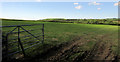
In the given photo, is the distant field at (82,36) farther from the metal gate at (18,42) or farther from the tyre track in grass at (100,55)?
the metal gate at (18,42)

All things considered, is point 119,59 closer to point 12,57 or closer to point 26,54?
point 26,54

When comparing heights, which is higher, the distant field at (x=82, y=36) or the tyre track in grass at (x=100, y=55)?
the distant field at (x=82, y=36)

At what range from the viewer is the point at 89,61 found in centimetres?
654

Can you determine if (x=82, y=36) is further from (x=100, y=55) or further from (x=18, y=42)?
(x=18, y=42)

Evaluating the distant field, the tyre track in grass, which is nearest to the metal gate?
the distant field

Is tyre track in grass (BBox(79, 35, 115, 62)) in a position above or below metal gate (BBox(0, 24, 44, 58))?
below

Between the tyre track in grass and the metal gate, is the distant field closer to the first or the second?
the tyre track in grass

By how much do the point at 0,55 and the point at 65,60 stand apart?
163 inches

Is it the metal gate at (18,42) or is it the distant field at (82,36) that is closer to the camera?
the metal gate at (18,42)

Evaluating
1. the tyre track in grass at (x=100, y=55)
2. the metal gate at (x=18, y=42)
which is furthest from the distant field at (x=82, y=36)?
the metal gate at (x=18, y=42)

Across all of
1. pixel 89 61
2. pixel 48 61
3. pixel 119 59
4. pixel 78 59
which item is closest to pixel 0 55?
pixel 48 61

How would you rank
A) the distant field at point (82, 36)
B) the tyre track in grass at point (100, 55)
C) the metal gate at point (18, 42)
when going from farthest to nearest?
the distant field at point (82, 36), the tyre track in grass at point (100, 55), the metal gate at point (18, 42)

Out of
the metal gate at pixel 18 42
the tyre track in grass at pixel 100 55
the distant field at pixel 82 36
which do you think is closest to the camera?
the metal gate at pixel 18 42

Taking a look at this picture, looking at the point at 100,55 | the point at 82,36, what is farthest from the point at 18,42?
the point at 82,36
